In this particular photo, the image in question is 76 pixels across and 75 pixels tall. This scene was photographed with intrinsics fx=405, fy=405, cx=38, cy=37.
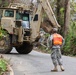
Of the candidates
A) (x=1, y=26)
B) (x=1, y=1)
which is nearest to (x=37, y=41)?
(x=1, y=26)

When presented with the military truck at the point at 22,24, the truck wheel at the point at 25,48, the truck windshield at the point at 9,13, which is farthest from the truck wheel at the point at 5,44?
the truck wheel at the point at 25,48

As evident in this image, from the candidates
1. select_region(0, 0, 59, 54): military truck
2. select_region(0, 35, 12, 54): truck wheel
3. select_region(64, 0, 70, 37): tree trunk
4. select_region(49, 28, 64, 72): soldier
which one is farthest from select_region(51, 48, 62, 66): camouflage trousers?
select_region(64, 0, 70, 37): tree trunk

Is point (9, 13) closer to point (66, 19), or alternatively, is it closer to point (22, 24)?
point (22, 24)

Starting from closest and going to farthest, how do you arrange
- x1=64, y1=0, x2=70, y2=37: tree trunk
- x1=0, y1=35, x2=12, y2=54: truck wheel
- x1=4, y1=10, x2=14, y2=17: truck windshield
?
x1=0, y1=35, x2=12, y2=54: truck wheel, x1=4, y1=10, x2=14, y2=17: truck windshield, x1=64, y1=0, x2=70, y2=37: tree trunk

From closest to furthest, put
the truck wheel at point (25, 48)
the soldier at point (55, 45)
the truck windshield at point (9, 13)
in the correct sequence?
the soldier at point (55, 45) → the truck windshield at point (9, 13) → the truck wheel at point (25, 48)

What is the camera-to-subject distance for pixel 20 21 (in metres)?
25.8

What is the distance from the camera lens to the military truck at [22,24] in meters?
26.0

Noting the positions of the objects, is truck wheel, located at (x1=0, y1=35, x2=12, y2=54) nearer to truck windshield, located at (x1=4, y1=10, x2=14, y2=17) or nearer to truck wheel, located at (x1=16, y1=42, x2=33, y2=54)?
truck windshield, located at (x1=4, y1=10, x2=14, y2=17)

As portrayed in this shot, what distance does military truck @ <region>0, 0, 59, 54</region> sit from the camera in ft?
85.2

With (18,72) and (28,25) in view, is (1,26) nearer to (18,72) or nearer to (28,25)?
(28,25)

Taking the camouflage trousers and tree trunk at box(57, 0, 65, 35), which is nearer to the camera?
the camouflage trousers

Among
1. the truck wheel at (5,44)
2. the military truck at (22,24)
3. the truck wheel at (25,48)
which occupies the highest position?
the military truck at (22,24)

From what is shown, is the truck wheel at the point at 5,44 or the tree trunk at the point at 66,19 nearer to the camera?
the truck wheel at the point at 5,44

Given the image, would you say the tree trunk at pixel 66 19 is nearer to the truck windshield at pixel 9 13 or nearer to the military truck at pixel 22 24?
the military truck at pixel 22 24
